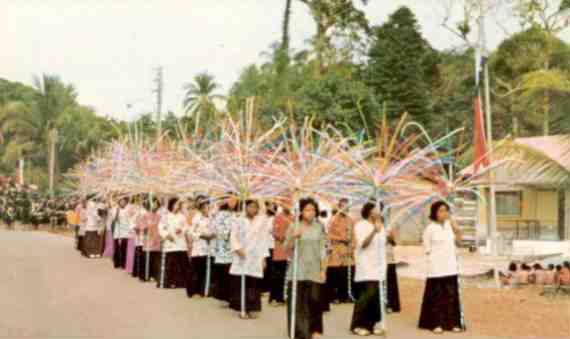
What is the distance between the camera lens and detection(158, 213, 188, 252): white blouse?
13.9m

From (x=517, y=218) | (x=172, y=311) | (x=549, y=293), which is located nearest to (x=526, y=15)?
(x=517, y=218)

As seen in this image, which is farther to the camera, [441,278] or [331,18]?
[331,18]

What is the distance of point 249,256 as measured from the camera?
10906mm

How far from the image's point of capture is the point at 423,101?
37.5m

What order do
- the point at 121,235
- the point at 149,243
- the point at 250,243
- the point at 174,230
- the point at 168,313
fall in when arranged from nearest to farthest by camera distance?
the point at 250,243, the point at 168,313, the point at 174,230, the point at 149,243, the point at 121,235

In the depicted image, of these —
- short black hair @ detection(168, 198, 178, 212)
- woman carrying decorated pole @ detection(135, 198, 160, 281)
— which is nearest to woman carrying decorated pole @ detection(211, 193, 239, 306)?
short black hair @ detection(168, 198, 178, 212)

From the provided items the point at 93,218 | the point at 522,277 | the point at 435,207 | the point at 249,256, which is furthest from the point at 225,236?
the point at 93,218

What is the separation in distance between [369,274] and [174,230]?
5184 mm

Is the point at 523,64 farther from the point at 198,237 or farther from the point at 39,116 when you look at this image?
the point at 39,116

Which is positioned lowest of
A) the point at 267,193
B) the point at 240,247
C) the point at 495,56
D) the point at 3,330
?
the point at 3,330

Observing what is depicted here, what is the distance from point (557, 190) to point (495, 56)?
15330 millimetres

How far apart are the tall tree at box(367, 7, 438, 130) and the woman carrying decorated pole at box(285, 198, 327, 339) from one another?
28025mm

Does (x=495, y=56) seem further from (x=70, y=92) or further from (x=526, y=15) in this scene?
(x=70, y=92)

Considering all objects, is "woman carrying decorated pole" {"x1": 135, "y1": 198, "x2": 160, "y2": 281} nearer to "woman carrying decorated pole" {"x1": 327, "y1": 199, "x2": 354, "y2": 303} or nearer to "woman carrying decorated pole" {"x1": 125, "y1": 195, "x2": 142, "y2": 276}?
"woman carrying decorated pole" {"x1": 125, "y1": 195, "x2": 142, "y2": 276}
